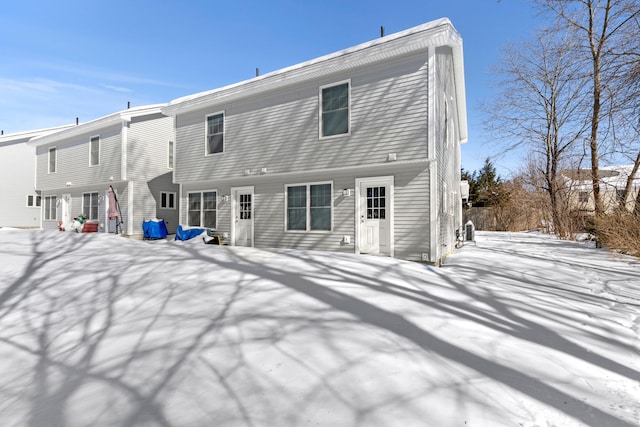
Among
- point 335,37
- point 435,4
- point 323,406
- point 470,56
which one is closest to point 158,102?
point 335,37

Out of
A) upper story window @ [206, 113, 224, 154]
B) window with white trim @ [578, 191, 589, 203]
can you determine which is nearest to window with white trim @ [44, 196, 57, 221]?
upper story window @ [206, 113, 224, 154]

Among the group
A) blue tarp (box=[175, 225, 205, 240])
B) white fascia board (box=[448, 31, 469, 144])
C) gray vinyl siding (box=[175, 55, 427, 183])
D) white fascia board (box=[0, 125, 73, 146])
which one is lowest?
blue tarp (box=[175, 225, 205, 240])

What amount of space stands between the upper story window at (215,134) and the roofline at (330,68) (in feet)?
1.68

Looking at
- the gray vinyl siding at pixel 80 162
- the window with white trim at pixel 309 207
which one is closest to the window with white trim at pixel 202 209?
the window with white trim at pixel 309 207

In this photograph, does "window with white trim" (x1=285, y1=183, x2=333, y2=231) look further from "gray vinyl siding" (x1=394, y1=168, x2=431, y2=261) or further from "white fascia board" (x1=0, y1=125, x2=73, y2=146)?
"white fascia board" (x1=0, y1=125, x2=73, y2=146)

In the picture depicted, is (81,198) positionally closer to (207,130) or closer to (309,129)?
(207,130)

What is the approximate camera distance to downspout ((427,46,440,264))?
7.34 meters

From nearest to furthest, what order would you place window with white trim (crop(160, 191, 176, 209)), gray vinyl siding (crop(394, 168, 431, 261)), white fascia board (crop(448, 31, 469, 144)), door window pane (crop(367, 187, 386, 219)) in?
1. gray vinyl siding (crop(394, 168, 431, 261))
2. white fascia board (crop(448, 31, 469, 144))
3. door window pane (crop(367, 187, 386, 219))
4. window with white trim (crop(160, 191, 176, 209))

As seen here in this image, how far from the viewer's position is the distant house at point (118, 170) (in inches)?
553

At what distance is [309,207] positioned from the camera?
9.24m

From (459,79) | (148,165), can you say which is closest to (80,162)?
(148,165)

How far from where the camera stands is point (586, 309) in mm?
4051

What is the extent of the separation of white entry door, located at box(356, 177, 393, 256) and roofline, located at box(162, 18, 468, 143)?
10.2ft

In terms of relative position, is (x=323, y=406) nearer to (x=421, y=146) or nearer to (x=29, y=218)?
(x=421, y=146)
